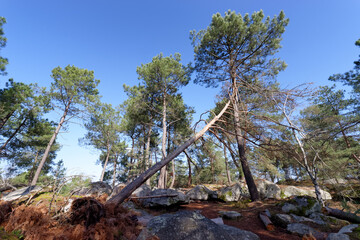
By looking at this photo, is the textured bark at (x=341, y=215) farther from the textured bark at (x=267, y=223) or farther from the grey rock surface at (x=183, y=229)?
the grey rock surface at (x=183, y=229)

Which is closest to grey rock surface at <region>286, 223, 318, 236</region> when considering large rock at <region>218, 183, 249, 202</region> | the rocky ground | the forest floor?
the rocky ground

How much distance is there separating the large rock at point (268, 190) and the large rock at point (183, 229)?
9422 millimetres

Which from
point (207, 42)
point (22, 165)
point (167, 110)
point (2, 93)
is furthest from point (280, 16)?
point (22, 165)

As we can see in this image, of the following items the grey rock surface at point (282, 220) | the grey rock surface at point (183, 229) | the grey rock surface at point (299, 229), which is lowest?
the grey rock surface at point (299, 229)

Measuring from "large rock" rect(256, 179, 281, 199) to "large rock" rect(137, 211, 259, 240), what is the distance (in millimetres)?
9422

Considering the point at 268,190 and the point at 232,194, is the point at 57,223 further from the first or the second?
the point at 268,190

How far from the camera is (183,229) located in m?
3.21

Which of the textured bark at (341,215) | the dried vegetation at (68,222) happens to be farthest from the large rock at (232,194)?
the dried vegetation at (68,222)

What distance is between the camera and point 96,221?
131 inches

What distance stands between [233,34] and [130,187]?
1112 centimetres

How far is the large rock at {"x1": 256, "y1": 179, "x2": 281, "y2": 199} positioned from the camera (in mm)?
10578

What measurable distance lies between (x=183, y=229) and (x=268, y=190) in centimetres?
1065

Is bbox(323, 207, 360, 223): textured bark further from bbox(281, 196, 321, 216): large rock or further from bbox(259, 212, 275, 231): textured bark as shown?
bbox(259, 212, 275, 231): textured bark

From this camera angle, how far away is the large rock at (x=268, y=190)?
10.6 metres
